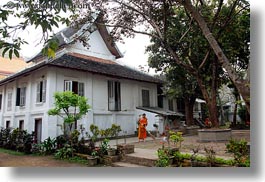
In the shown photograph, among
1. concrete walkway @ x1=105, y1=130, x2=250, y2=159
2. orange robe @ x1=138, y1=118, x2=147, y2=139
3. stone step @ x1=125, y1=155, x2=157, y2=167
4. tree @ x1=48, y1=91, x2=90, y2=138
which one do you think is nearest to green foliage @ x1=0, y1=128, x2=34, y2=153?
tree @ x1=48, y1=91, x2=90, y2=138

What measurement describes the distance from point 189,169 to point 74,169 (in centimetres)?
150

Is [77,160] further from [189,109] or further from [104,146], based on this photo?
[189,109]

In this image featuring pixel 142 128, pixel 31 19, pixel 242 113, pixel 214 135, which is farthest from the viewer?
pixel 142 128

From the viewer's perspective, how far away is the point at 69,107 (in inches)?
177

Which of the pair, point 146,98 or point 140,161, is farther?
point 146,98

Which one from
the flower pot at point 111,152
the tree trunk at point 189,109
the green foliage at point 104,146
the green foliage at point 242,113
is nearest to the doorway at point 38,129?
the green foliage at point 104,146

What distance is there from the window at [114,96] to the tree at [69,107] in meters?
0.40

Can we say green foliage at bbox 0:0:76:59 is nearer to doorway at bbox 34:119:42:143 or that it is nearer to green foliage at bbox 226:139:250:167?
doorway at bbox 34:119:42:143

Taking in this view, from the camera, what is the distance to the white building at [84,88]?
4324 mm

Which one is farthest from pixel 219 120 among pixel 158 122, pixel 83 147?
pixel 83 147

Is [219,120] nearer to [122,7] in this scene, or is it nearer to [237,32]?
[237,32]

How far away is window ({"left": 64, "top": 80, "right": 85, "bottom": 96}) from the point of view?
14.6 ft

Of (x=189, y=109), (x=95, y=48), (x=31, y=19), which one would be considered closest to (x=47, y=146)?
(x=95, y=48)

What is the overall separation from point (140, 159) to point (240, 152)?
145cm
